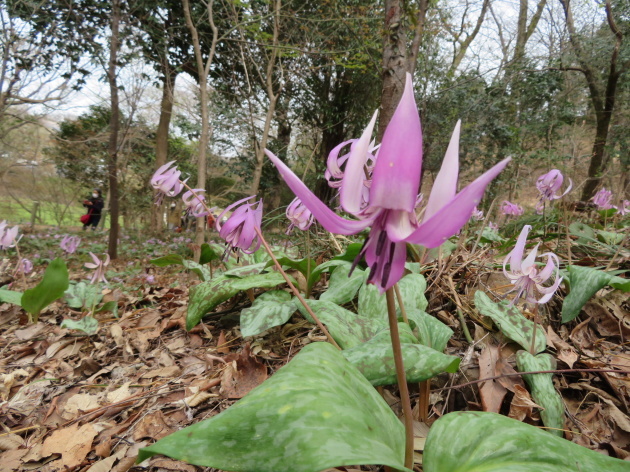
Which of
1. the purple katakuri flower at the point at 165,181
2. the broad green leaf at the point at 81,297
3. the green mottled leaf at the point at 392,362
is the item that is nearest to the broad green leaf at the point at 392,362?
the green mottled leaf at the point at 392,362

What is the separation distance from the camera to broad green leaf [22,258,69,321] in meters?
1.99

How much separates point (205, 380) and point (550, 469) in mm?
1140

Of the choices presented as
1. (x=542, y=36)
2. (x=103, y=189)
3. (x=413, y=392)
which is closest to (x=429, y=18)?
(x=542, y=36)

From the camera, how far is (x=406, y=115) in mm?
469

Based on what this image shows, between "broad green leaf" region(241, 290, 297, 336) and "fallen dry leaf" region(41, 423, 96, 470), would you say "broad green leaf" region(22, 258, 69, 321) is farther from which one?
"broad green leaf" region(241, 290, 297, 336)

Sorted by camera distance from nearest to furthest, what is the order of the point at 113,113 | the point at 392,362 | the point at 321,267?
the point at 392,362 → the point at 321,267 → the point at 113,113

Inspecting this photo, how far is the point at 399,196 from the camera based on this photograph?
501 mm

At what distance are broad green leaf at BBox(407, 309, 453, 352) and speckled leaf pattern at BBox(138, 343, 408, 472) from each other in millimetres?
526

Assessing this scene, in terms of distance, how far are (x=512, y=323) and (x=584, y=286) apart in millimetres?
331

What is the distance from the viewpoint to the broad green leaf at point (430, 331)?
3.67 feet

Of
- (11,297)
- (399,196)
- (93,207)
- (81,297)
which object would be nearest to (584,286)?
(399,196)

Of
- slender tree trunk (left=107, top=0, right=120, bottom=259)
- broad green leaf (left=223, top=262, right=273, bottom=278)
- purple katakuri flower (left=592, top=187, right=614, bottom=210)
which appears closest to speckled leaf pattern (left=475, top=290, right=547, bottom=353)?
broad green leaf (left=223, top=262, right=273, bottom=278)

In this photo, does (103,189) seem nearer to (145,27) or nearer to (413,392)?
(145,27)

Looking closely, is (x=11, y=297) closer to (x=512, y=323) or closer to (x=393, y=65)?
(x=512, y=323)
